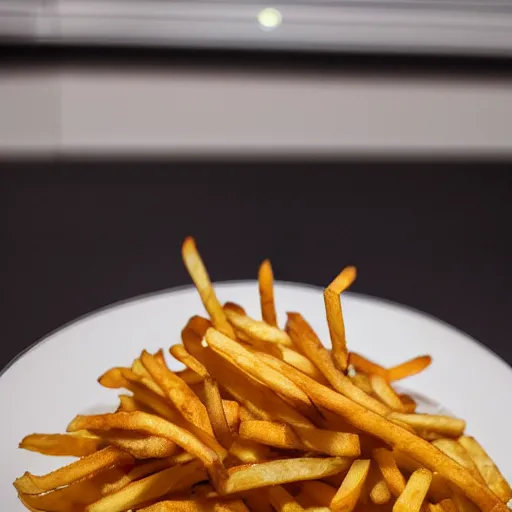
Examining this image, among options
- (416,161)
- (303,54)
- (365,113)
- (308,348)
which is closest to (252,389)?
(308,348)

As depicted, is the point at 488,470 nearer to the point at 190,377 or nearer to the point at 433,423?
the point at 433,423

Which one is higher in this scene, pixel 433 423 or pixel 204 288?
pixel 204 288

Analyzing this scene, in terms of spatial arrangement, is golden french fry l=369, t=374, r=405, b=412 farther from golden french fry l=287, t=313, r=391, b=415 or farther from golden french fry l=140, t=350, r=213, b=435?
golden french fry l=140, t=350, r=213, b=435

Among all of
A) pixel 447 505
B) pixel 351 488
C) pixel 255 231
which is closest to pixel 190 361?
pixel 351 488

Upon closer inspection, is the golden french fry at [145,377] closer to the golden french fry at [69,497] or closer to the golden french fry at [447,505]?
the golden french fry at [69,497]

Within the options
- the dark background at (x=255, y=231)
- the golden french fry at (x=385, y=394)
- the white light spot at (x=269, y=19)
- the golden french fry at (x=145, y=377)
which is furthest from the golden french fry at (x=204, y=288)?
the white light spot at (x=269, y=19)
